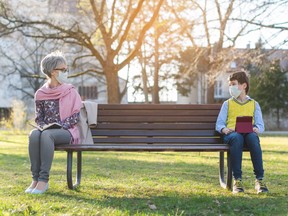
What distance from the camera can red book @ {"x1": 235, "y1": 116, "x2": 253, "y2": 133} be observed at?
5840 mm

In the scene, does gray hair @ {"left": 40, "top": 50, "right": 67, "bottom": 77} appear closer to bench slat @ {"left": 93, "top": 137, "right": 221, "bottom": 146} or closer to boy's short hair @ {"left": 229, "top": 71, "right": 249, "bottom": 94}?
bench slat @ {"left": 93, "top": 137, "right": 221, "bottom": 146}

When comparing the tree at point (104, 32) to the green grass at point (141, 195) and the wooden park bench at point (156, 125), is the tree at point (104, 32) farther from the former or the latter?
the wooden park bench at point (156, 125)

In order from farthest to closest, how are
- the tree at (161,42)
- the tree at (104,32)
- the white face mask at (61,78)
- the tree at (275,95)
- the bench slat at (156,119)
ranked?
the tree at (275,95) < the tree at (161,42) < the tree at (104,32) < the bench slat at (156,119) < the white face mask at (61,78)

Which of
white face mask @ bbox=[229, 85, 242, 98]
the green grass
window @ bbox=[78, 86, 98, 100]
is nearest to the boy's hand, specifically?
white face mask @ bbox=[229, 85, 242, 98]

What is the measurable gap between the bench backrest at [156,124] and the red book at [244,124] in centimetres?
58

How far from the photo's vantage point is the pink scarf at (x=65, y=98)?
5918 millimetres

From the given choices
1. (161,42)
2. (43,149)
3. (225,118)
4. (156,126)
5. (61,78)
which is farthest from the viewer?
(161,42)

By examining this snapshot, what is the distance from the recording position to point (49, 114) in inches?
234

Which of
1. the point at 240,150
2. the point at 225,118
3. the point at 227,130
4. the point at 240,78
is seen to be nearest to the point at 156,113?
the point at 225,118

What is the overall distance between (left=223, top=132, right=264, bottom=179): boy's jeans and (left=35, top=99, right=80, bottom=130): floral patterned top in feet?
6.06

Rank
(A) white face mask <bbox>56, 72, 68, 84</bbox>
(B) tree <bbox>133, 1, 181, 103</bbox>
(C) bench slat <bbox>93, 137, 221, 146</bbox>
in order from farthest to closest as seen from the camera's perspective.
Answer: (B) tree <bbox>133, 1, 181, 103</bbox> → (C) bench slat <bbox>93, 137, 221, 146</bbox> → (A) white face mask <bbox>56, 72, 68, 84</bbox>

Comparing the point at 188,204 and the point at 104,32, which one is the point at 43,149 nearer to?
the point at 188,204

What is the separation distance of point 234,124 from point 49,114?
7.32 ft

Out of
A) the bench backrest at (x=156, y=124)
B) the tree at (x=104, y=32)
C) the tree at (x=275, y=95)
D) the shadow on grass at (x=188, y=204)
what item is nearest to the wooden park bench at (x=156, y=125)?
the bench backrest at (x=156, y=124)
